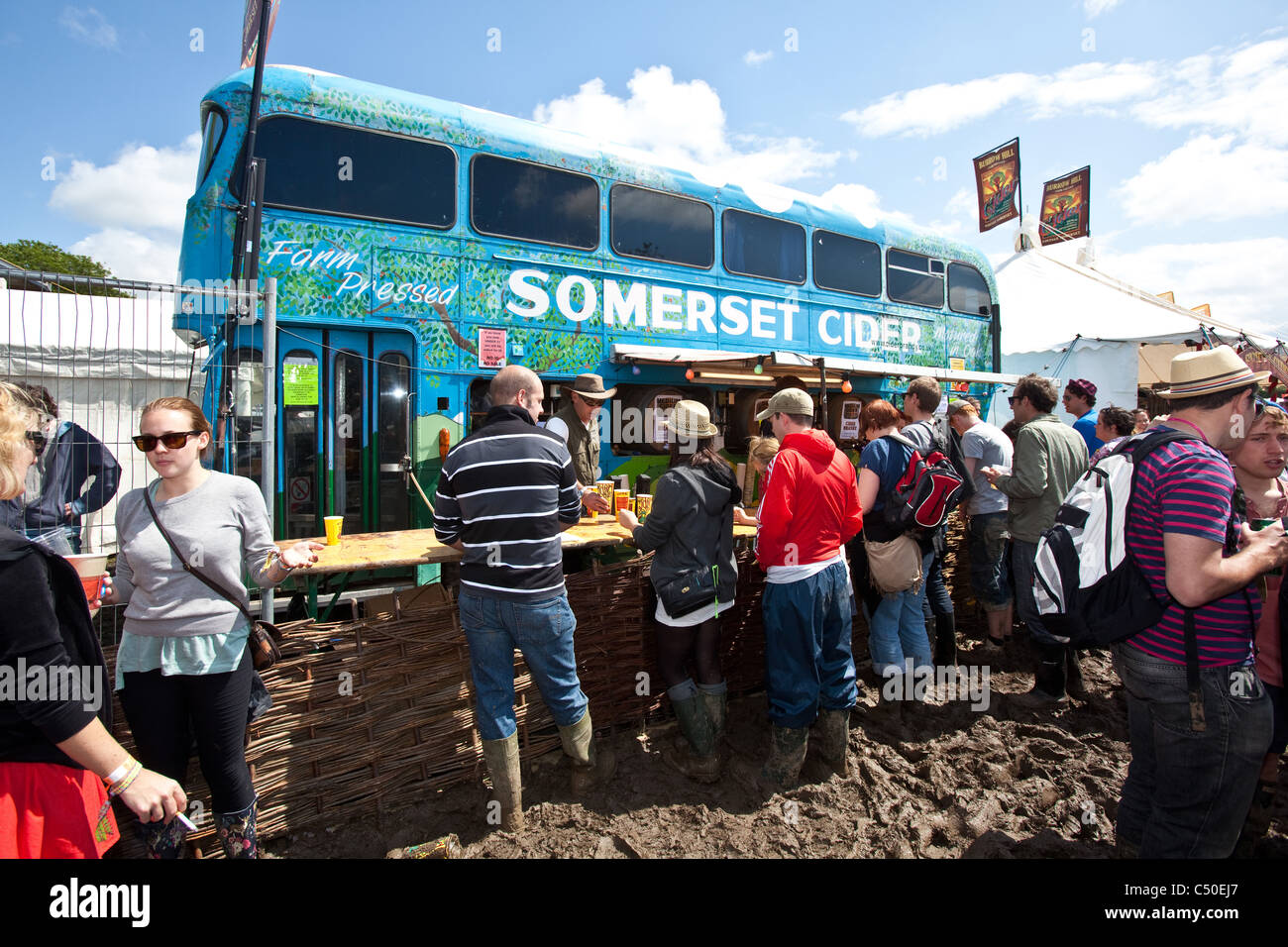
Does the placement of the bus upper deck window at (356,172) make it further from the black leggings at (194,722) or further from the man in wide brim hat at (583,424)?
the black leggings at (194,722)

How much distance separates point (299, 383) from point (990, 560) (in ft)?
18.7

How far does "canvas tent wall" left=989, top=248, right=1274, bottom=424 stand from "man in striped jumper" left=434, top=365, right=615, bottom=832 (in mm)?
14768

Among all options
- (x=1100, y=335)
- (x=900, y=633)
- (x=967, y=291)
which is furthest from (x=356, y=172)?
(x=1100, y=335)

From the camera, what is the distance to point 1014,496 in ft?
15.6

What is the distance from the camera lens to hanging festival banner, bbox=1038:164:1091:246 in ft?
66.2

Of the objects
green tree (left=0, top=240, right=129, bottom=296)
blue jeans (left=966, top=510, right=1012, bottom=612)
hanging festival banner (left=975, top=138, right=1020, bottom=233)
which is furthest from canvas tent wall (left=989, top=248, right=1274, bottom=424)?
green tree (left=0, top=240, right=129, bottom=296)

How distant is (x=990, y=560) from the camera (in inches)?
206

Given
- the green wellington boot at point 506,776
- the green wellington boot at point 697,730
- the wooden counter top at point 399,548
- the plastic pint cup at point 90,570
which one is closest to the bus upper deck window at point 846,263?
the wooden counter top at point 399,548

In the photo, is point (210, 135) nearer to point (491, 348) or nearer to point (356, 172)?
point (356, 172)
